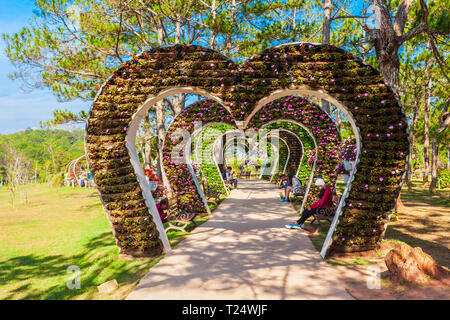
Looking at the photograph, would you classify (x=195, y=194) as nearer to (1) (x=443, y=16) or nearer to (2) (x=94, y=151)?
(2) (x=94, y=151)

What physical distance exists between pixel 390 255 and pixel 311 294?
1.17 metres

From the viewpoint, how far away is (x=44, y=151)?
220 feet

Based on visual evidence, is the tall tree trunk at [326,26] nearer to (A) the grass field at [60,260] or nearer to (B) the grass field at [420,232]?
(B) the grass field at [420,232]

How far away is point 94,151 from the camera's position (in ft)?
14.6

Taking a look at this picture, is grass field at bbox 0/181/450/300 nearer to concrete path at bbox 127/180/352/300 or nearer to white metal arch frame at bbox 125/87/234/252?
concrete path at bbox 127/180/352/300

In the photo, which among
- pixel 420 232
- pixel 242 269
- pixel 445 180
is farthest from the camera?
pixel 445 180

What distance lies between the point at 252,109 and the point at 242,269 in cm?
238

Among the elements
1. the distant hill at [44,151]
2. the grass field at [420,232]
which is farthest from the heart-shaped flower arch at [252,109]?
the distant hill at [44,151]

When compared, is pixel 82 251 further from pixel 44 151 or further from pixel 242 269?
pixel 44 151

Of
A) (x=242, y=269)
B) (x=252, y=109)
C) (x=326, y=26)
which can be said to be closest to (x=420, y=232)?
(x=242, y=269)

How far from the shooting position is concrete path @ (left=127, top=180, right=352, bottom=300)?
318 centimetres

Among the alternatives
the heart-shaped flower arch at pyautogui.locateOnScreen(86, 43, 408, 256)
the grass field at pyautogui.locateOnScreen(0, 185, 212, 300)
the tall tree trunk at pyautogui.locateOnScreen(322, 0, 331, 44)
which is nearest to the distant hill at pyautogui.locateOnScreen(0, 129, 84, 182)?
the grass field at pyautogui.locateOnScreen(0, 185, 212, 300)
